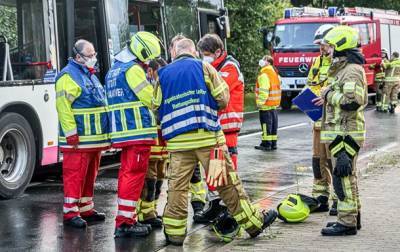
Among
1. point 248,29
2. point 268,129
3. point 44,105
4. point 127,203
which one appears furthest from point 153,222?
point 248,29

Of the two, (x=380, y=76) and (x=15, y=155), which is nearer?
(x=15, y=155)

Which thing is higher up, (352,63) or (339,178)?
(352,63)

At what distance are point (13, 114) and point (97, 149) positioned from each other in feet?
6.54

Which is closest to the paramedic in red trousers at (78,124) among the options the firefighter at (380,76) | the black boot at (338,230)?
the black boot at (338,230)

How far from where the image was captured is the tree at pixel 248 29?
28.3 meters

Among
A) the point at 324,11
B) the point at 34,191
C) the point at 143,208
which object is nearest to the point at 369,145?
the point at 34,191

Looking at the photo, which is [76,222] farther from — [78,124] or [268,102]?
[268,102]

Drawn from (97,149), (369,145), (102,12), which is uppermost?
(102,12)

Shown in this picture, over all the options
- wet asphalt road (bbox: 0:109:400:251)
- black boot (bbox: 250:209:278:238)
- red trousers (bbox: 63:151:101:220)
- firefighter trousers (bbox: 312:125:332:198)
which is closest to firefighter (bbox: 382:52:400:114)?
wet asphalt road (bbox: 0:109:400:251)

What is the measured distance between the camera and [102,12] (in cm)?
1200

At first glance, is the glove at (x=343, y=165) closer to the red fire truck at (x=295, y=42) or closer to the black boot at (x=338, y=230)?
the black boot at (x=338, y=230)

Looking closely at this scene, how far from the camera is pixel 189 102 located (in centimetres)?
724

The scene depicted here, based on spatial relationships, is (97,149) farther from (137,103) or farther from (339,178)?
(339,178)

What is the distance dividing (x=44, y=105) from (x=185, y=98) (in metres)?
3.67
